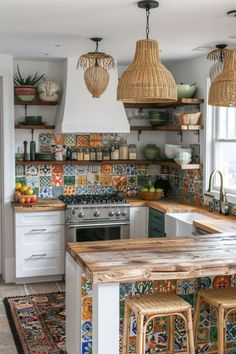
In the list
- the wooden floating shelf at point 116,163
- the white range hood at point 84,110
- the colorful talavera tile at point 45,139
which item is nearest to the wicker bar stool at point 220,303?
the wooden floating shelf at point 116,163

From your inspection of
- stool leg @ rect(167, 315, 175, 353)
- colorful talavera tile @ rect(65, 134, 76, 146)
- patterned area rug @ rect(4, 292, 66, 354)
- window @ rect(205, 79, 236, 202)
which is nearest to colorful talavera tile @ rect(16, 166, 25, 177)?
colorful talavera tile @ rect(65, 134, 76, 146)

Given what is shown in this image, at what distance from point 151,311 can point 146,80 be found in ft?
4.37

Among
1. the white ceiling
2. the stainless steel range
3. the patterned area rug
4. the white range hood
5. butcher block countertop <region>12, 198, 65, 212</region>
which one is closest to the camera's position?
the white ceiling

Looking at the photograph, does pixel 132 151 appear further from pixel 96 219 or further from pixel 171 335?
pixel 171 335

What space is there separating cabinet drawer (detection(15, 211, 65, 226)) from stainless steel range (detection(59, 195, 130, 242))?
11 cm

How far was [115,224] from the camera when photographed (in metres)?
5.82

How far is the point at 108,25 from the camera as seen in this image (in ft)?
13.3

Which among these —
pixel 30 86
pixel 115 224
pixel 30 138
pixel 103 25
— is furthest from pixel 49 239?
pixel 103 25

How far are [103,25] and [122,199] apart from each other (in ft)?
7.88

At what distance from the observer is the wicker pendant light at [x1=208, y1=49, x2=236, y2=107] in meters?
2.84

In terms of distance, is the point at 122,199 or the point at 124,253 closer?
the point at 124,253

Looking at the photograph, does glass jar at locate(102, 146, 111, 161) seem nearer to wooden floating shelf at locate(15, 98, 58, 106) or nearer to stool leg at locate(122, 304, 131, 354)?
wooden floating shelf at locate(15, 98, 58, 106)

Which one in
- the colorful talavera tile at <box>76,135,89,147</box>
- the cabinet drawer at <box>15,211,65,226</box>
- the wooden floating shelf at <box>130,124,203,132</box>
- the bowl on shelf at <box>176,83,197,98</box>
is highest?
the bowl on shelf at <box>176,83,197,98</box>

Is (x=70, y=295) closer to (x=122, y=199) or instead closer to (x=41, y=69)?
(x=122, y=199)
